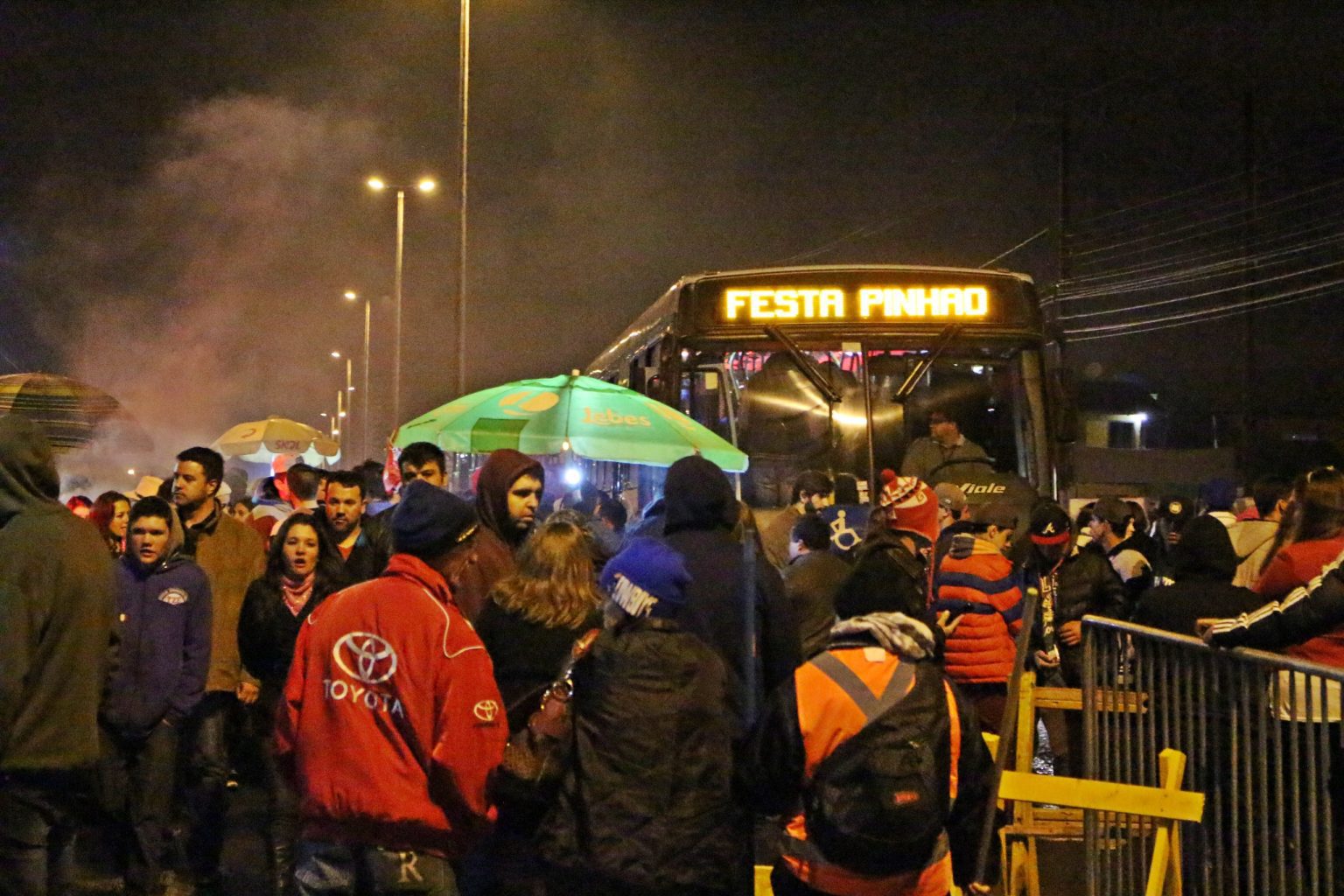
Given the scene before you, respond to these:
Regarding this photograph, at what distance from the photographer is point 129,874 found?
21.2ft

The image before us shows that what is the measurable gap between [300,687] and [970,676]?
361 cm

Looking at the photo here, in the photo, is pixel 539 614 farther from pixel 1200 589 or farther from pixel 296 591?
pixel 1200 589

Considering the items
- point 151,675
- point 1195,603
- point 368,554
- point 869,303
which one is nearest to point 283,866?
point 151,675

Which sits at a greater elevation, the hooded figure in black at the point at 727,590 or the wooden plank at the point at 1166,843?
the hooded figure in black at the point at 727,590

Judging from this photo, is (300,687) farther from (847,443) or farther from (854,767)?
(847,443)

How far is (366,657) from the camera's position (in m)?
3.69

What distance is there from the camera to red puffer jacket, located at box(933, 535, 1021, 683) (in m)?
6.59

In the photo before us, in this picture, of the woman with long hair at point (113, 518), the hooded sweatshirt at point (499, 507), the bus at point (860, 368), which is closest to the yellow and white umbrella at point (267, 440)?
the woman with long hair at point (113, 518)

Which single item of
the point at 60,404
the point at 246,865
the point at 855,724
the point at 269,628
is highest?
the point at 60,404

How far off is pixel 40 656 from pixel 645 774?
6.21ft

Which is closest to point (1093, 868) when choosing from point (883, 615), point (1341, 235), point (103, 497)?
point (883, 615)

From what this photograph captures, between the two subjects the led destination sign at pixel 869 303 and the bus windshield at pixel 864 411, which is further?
the led destination sign at pixel 869 303

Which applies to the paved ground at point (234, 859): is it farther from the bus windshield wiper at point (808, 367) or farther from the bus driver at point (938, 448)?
the bus driver at point (938, 448)

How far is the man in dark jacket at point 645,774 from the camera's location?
3645mm
